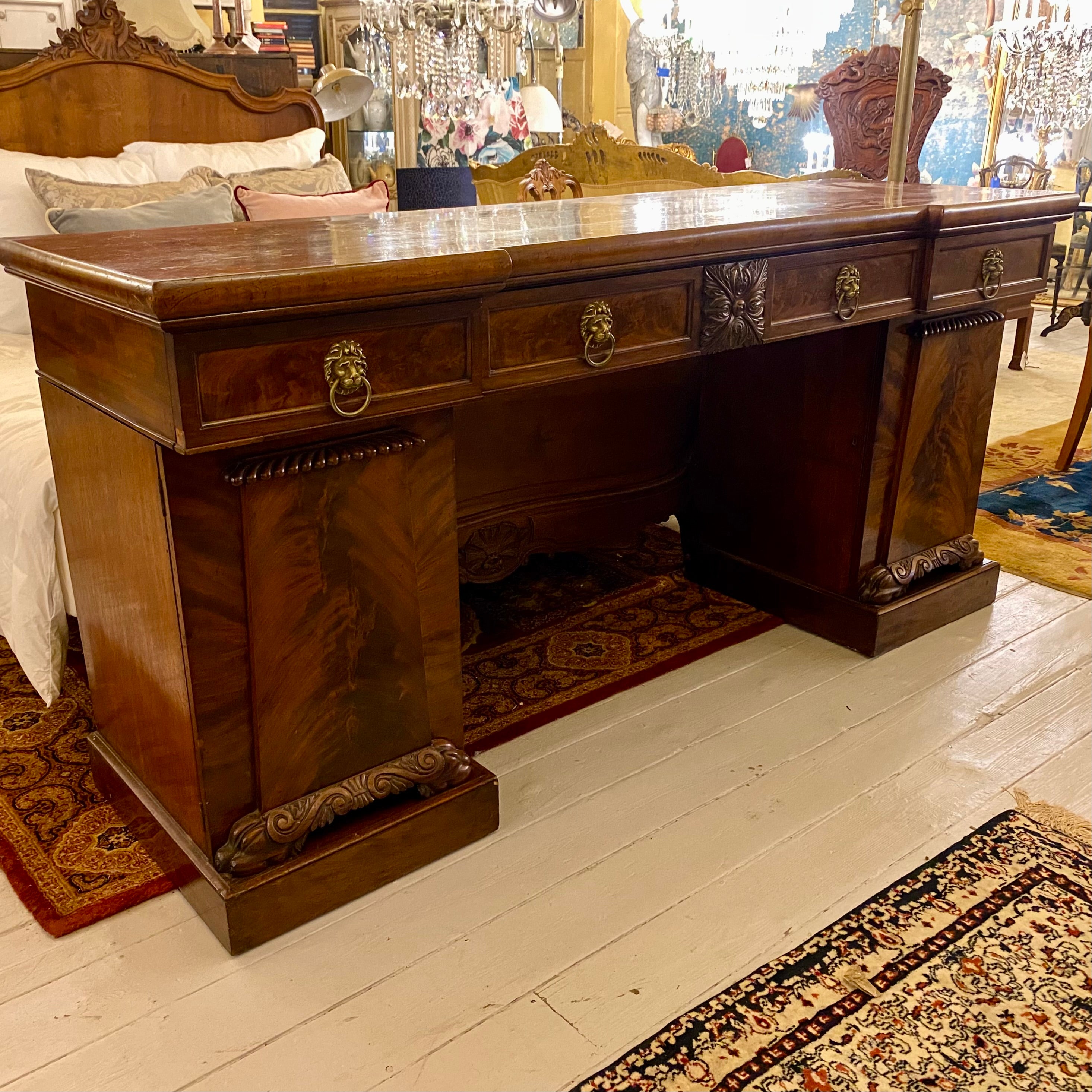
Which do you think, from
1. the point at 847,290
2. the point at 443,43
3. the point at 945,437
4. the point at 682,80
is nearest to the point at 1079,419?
the point at 945,437

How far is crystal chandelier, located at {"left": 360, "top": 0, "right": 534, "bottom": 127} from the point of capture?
5.22 meters

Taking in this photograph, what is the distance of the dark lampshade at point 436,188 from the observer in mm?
4500

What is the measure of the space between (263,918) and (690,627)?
4.09ft

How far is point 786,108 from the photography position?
23.8 ft

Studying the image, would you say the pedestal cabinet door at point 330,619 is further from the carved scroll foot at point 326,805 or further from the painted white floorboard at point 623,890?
the painted white floorboard at point 623,890

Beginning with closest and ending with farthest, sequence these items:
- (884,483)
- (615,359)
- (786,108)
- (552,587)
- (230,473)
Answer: (230,473)
(615,359)
(884,483)
(552,587)
(786,108)

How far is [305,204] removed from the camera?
3029 mm

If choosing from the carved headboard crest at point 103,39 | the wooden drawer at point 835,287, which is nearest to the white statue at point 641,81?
the carved headboard crest at point 103,39

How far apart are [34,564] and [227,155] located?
1.94m

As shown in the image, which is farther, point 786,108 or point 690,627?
point 786,108

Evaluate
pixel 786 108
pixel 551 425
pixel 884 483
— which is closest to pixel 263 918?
pixel 551 425

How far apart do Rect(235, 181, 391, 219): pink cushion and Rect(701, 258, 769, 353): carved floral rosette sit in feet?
4.74

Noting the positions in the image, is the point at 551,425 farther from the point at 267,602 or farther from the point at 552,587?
the point at 267,602

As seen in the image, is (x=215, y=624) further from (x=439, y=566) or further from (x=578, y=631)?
(x=578, y=631)
